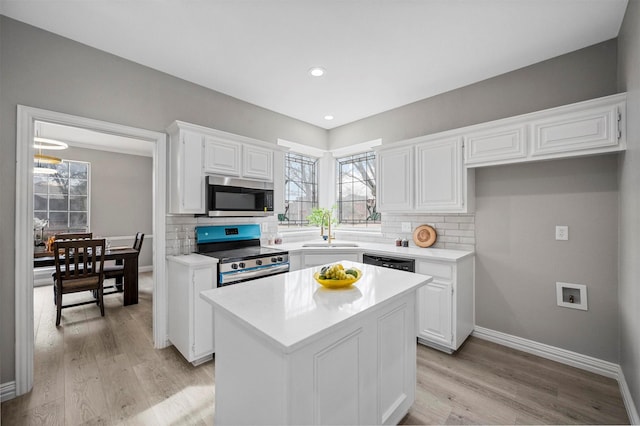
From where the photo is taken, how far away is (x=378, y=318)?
5.02 feet

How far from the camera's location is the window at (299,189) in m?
4.30

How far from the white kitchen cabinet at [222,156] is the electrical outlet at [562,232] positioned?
125 inches

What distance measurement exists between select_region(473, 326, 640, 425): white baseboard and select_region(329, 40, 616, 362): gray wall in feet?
0.17

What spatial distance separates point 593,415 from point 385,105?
3.44 m

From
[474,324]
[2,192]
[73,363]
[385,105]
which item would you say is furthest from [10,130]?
[474,324]

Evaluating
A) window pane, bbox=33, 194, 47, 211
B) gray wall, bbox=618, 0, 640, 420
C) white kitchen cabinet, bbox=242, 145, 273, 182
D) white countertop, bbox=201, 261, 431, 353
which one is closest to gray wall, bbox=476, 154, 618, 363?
gray wall, bbox=618, 0, 640, 420

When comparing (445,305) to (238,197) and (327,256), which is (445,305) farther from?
(238,197)

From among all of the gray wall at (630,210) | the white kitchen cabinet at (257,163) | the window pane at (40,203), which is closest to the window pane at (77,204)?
the window pane at (40,203)

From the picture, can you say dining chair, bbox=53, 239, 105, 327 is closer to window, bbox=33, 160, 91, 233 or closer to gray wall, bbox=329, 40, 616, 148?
window, bbox=33, 160, 91, 233

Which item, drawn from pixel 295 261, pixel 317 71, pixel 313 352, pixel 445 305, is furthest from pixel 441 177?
pixel 313 352

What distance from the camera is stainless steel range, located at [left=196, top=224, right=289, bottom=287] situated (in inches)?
104

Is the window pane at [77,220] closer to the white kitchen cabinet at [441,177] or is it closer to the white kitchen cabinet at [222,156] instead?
the white kitchen cabinet at [222,156]

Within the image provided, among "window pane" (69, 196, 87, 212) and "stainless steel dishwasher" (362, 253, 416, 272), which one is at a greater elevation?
"window pane" (69, 196, 87, 212)

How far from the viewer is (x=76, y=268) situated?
346cm
